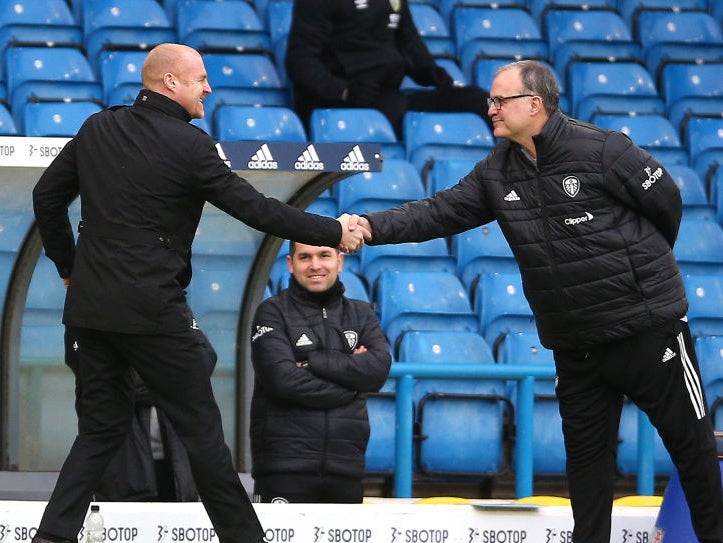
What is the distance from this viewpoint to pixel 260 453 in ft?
23.1

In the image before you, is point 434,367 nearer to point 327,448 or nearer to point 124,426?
point 327,448

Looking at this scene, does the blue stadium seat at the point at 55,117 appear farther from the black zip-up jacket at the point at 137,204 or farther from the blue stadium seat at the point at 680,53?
the blue stadium seat at the point at 680,53

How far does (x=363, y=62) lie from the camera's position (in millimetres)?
10695

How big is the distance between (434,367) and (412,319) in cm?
113

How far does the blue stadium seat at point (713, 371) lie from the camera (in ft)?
30.8

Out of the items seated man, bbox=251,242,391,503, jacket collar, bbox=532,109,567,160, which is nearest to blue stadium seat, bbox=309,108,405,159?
seated man, bbox=251,242,391,503

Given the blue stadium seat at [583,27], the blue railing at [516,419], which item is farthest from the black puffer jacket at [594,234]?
the blue stadium seat at [583,27]

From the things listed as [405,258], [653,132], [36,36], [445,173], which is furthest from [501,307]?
[36,36]

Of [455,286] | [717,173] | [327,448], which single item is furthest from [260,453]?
[717,173]

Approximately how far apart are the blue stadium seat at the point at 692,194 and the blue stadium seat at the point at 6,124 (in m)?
4.49

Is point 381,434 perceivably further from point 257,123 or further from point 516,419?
point 257,123

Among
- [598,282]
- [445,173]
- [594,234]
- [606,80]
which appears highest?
[606,80]

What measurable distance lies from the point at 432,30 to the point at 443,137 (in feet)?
5.21

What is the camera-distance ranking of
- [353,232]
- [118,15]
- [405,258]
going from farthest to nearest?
[118,15] → [405,258] → [353,232]
